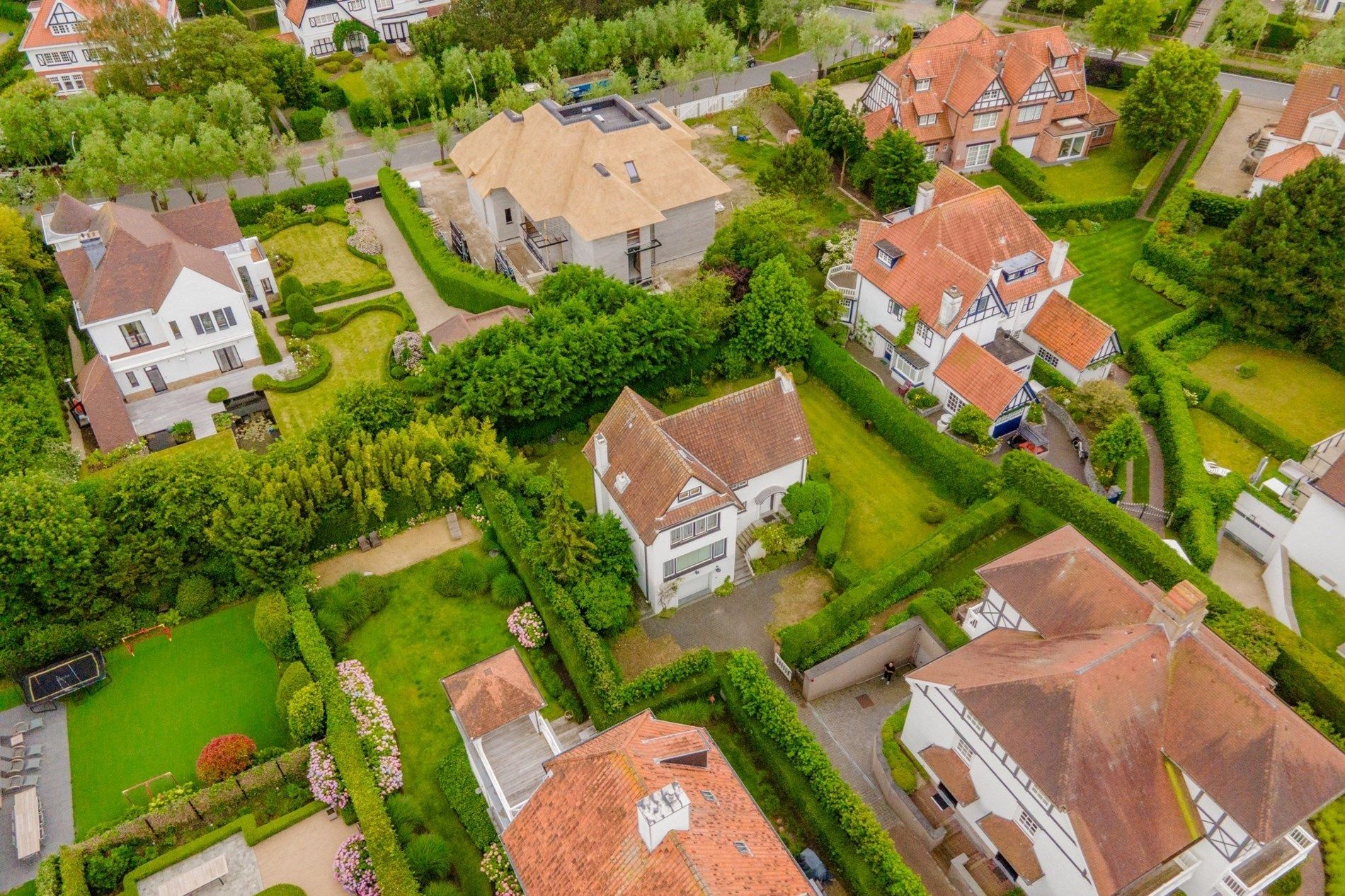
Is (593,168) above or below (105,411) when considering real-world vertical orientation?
above

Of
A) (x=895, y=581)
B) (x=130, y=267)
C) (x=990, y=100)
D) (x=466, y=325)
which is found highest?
(x=990, y=100)

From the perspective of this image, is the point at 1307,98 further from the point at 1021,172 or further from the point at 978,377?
the point at 978,377

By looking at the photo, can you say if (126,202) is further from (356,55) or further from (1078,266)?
(1078,266)

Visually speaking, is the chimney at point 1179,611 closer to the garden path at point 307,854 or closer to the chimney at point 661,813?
the chimney at point 661,813

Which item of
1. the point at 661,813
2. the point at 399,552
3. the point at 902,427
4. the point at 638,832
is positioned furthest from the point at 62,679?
the point at 902,427

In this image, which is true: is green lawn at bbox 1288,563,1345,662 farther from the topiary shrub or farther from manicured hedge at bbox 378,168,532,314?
the topiary shrub

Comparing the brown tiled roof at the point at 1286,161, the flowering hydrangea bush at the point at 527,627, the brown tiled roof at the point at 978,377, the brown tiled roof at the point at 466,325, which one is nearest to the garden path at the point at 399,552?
the flowering hydrangea bush at the point at 527,627

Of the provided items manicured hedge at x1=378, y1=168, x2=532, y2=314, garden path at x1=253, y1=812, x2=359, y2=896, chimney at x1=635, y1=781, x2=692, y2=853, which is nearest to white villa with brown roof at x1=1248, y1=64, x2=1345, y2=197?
manicured hedge at x1=378, y1=168, x2=532, y2=314
